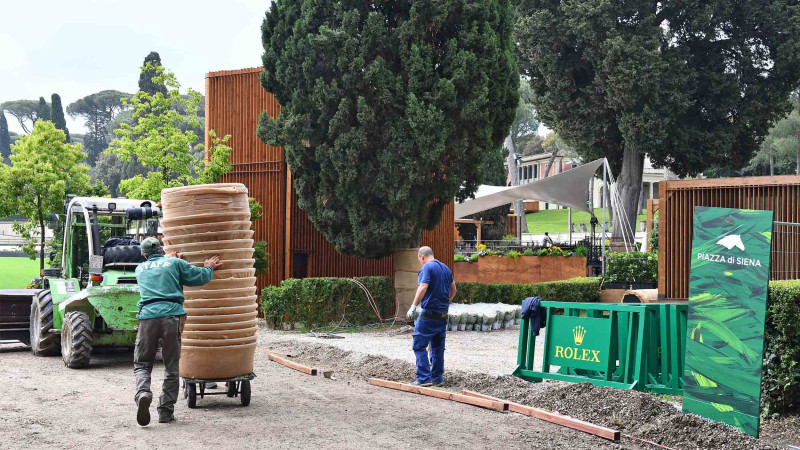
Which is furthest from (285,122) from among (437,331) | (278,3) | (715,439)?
(715,439)

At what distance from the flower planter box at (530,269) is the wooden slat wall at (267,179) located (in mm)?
6351

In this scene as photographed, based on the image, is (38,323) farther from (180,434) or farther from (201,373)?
Result: (180,434)

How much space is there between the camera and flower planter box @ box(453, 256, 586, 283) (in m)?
27.2

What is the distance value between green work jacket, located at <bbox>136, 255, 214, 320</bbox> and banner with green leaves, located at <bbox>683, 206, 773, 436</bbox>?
5045 millimetres

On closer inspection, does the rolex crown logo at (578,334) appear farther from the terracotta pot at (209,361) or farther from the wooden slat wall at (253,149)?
the wooden slat wall at (253,149)

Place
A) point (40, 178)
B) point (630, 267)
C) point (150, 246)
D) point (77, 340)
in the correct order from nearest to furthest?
point (150, 246)
point (77, 340)
point (630, 267)
point (40, 178)

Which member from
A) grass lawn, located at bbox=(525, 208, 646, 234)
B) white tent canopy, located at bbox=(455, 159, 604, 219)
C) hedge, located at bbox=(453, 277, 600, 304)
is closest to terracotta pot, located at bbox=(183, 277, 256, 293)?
hedge, located at bbox=(453, 277, 600, 304)

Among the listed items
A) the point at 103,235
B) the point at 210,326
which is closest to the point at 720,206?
the point at 210,326

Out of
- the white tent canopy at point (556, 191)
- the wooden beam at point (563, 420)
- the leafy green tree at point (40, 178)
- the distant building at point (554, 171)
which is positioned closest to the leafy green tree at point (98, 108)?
the distant building at point (554, 171)

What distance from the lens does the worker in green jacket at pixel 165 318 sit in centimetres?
854

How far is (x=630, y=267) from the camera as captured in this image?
968 inches

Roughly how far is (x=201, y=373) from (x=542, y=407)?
3.78m

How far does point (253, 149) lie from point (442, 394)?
1261cm

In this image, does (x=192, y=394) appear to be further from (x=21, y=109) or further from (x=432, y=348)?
(x=21, y=109)
